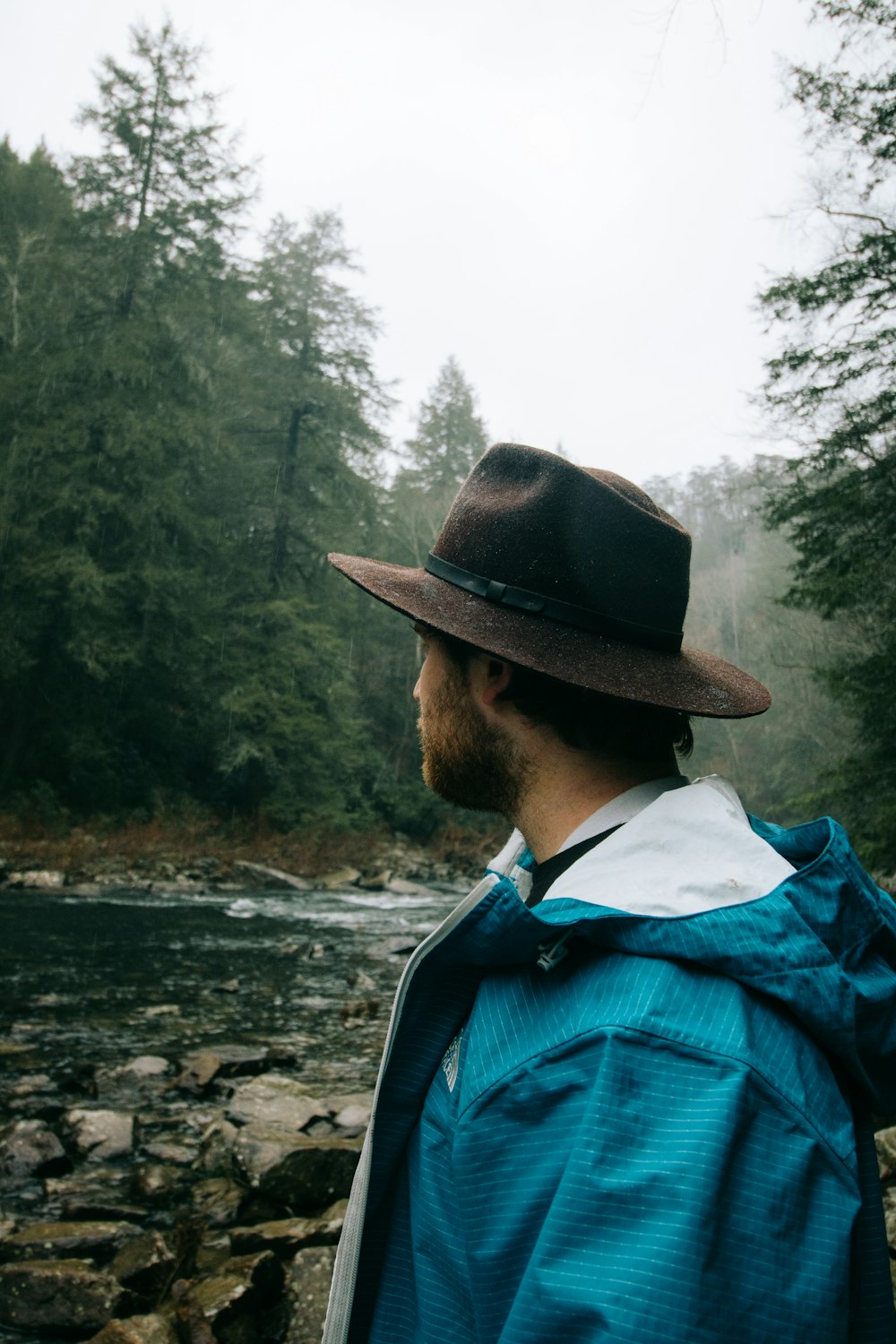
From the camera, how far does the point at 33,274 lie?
2197 cm

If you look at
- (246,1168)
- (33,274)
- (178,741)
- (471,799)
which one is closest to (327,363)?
(33,274)

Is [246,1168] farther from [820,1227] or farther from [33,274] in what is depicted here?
[33,274]

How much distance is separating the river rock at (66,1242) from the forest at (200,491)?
9.00 metres

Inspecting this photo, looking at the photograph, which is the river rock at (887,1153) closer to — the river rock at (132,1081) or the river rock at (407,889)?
the river rock at (132,1081)

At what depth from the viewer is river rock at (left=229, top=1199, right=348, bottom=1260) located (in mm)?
3809

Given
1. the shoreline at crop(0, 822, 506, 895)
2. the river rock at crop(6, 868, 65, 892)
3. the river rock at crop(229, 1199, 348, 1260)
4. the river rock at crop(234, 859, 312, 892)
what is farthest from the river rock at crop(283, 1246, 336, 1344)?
the river rock at crop(234, 859, 312, 892)

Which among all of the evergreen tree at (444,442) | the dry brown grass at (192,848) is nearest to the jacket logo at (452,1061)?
the dry brown grass at (192,848)

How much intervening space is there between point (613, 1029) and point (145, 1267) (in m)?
3.46

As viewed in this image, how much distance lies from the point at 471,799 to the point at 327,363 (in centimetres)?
2709

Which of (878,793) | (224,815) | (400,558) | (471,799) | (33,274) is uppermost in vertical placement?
(33,274)

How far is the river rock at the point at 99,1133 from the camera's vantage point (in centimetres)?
499

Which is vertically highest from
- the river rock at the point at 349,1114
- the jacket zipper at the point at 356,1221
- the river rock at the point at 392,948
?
the jacket zipper at the point at 356,1221

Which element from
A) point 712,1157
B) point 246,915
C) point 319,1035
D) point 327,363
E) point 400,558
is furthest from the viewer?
point 400,558

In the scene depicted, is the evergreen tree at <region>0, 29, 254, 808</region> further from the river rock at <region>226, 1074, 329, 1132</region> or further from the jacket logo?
the jacket logo
